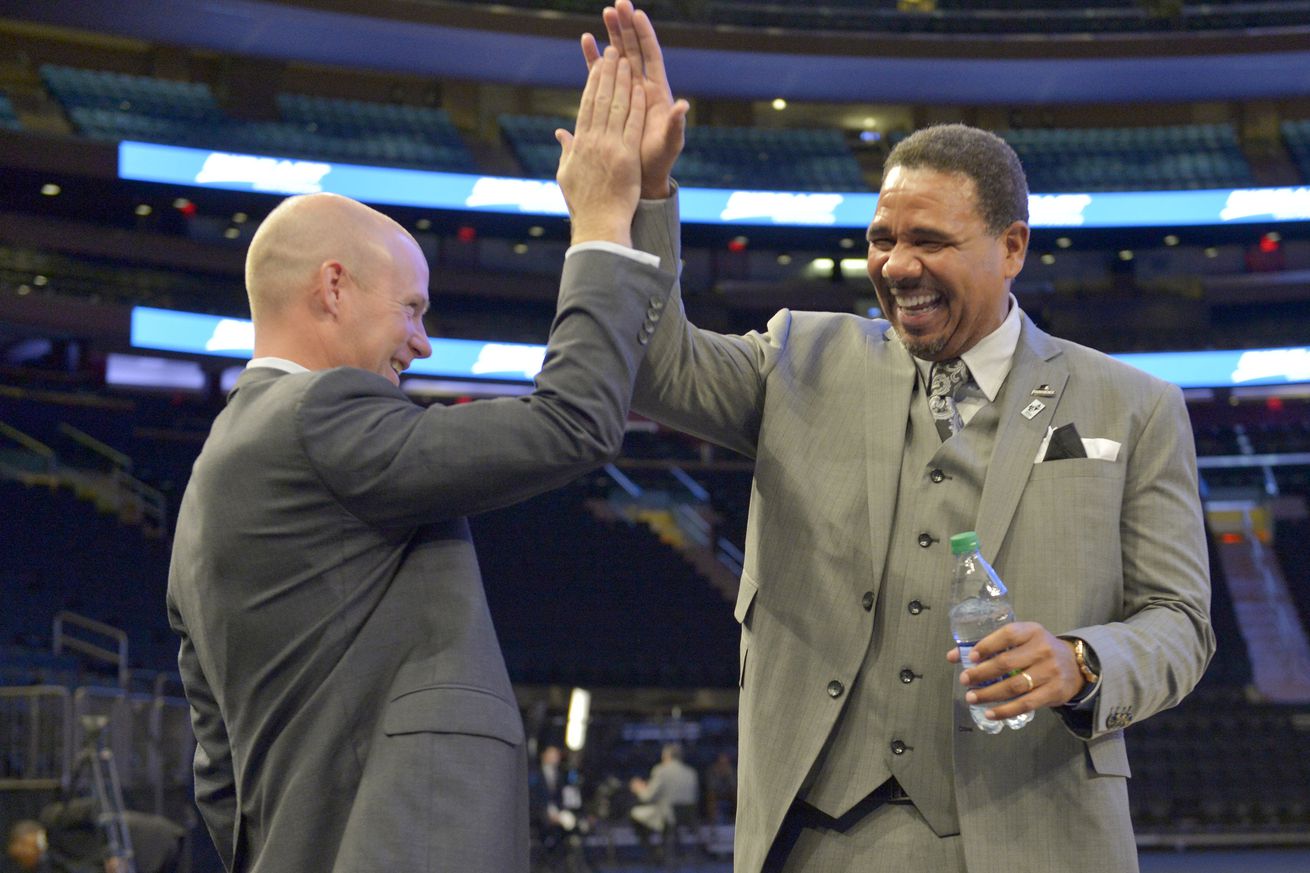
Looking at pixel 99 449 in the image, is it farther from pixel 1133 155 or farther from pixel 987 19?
pixel 1133 155

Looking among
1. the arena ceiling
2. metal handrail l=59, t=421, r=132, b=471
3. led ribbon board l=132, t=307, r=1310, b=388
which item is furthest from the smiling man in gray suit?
metal handrail l=59, t=421, r=132, b=471

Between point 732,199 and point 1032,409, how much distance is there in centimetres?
1788

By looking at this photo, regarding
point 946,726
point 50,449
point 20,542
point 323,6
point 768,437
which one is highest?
point 323,6

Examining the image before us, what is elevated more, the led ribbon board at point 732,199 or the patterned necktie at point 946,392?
the led ribbon board at point 732,199

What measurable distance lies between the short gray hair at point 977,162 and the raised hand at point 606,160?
1.35 feet

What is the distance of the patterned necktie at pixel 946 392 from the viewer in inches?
78.6

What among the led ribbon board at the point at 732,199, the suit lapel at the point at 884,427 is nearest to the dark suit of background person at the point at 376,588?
the suit lapel at the point at 884,427

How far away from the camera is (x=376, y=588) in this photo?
1.65 metres

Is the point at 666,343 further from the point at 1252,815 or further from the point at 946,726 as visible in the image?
the point at 1252,815

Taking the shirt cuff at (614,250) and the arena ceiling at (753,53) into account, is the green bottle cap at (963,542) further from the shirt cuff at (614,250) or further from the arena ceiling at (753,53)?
the arena ceiling at (753,53)

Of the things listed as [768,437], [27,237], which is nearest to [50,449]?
[27,237]

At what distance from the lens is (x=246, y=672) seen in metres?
1.66

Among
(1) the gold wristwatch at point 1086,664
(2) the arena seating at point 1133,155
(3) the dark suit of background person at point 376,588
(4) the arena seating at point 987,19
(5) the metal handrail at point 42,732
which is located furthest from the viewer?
(2) the arena seating at point 1133,155

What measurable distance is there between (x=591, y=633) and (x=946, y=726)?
54.5 feet
